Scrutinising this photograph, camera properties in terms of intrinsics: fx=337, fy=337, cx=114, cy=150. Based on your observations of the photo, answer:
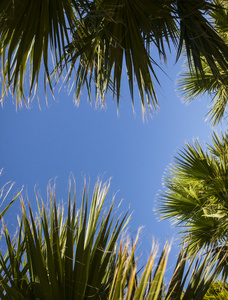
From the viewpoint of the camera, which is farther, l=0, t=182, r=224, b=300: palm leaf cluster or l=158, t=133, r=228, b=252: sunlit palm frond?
l=158, t=133, r=228, b=252: sunlit palm frond

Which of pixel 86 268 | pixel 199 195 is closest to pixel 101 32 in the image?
pixel 86 268

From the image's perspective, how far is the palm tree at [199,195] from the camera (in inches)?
122

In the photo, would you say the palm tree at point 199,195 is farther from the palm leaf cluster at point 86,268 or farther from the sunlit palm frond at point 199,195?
the palm leaf cluster at point 86,268

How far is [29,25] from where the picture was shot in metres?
1.71

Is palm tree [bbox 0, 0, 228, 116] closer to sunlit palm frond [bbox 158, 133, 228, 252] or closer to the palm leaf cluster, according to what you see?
the palm leaf cluster

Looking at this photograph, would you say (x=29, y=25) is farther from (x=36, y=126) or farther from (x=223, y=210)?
(x=36, y=126)

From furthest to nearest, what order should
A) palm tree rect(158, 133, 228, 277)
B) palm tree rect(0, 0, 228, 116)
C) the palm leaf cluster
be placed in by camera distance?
palm tree rect(158, 133, 228, 277)
palm tree rect(0, 0, 228, 116)
the palm leaf cluster

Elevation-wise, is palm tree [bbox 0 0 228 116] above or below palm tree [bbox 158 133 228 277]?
above

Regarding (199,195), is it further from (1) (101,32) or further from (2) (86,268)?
(2) (86,268)

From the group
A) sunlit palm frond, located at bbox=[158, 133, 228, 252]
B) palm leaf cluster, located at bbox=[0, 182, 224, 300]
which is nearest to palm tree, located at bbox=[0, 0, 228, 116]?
palm leaf cluster, located at bbox=[0, 182, 224, 300]

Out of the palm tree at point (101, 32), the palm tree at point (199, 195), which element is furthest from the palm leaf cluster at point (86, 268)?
the palm tree at point (199, 195)

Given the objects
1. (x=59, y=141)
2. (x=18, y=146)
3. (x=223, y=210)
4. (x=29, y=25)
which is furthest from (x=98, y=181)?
(x=59, y=141)

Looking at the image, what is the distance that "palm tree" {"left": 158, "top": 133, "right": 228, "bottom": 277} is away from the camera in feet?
10.2

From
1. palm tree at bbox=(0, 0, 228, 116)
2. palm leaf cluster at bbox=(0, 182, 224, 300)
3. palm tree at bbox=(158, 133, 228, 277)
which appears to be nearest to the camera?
palm leaf cluster at bbox=(0, 182, 224, 300)
